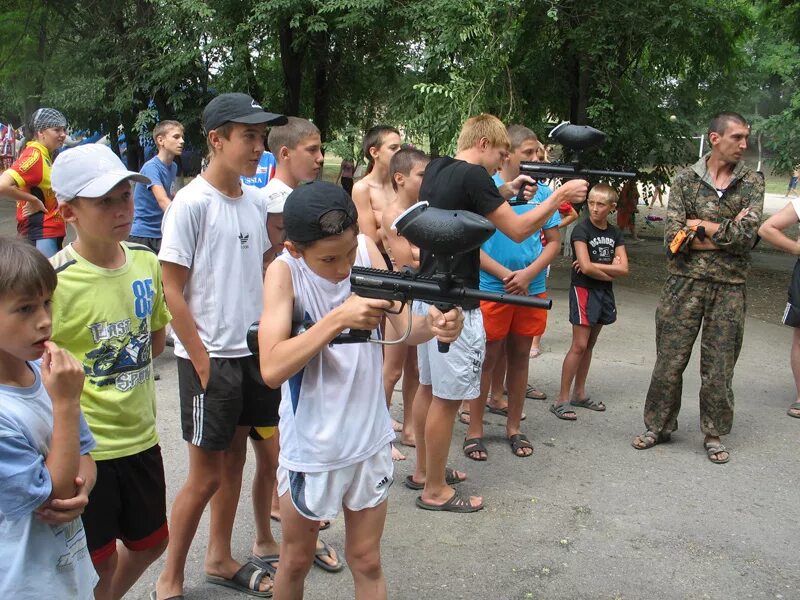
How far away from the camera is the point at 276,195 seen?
4.10m

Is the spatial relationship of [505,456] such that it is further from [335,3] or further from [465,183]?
[335,3]

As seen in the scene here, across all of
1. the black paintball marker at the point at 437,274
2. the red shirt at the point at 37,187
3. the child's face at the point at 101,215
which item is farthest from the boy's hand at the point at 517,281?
the red shirt at the point at 37,187

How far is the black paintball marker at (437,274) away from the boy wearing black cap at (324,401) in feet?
0.48

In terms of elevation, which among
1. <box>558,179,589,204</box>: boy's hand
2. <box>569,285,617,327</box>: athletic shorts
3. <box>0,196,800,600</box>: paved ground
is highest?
<box>558,179,589,204</box>: boy's hand

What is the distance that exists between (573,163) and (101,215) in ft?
9.39

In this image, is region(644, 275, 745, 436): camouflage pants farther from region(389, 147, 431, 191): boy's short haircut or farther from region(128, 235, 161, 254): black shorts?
region(128, 235, 161, 254): black shorts

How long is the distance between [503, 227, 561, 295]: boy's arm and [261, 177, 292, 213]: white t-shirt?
180cm

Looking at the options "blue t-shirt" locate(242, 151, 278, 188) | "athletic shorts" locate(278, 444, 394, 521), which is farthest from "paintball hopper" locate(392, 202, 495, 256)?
"blue t-shirt" locate(242, 151, 278, 188)

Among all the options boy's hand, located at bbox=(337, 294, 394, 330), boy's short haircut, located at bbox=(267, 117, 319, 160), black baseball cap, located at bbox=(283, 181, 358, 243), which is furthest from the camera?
boy's short haircut, located at bbox=(267, 117, 319, 160)

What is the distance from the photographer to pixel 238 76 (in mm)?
13359

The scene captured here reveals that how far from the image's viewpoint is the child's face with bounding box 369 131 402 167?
559cm

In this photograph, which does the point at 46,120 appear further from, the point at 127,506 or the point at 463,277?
the point at 127,506

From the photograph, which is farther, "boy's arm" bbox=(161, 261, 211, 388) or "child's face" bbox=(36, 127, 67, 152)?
"child's face" bbox=(36, 127, 67, 152)

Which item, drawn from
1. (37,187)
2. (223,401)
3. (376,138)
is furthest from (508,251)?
(37,187)
